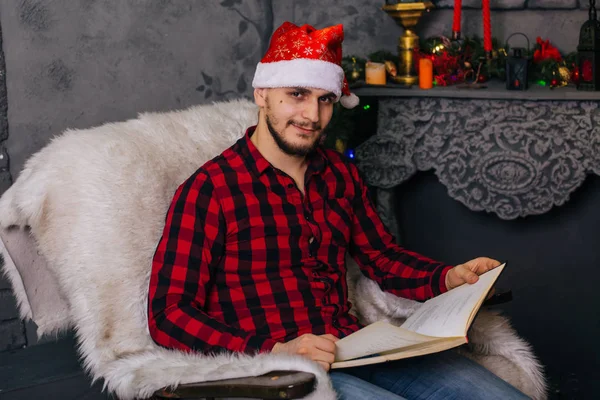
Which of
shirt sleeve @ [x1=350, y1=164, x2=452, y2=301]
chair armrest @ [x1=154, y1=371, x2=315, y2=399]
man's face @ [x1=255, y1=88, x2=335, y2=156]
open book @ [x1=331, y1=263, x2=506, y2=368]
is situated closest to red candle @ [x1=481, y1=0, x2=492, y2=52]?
shirt sleeve @ [x1=350, y1=164, x2=452, y2=301]

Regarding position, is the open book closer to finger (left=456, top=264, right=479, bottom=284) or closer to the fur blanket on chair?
finger (left=456, top=264, right=479, bottom=284)

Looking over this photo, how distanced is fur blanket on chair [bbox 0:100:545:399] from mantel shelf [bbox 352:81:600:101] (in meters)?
1.01

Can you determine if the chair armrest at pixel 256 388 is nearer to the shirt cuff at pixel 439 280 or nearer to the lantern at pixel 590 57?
the shirt cuff at pixel 439 280

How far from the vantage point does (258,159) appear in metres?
1.93

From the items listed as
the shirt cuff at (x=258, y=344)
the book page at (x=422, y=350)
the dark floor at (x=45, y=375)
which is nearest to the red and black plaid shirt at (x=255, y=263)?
the shirt cuff at (x=258, y=344)

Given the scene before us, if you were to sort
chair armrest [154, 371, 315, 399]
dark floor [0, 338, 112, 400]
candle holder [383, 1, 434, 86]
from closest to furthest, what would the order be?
1. chair armrest [154, 371, 315, 399]
2. dark floor [0, 338, 112, 400]
3. candle holder [383, 1, 434, 86]

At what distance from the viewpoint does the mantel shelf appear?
8.62ft

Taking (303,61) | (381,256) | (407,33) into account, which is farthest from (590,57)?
(303,61)

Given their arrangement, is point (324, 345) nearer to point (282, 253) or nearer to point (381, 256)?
point (282, 253)

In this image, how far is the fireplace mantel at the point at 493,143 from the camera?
8.70 feet

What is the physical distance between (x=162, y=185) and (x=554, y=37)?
6.14ft

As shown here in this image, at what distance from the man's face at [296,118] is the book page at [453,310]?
1.60 ft

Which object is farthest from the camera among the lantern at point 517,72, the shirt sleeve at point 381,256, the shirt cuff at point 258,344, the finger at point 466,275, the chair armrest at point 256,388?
the lantern at point 517,72

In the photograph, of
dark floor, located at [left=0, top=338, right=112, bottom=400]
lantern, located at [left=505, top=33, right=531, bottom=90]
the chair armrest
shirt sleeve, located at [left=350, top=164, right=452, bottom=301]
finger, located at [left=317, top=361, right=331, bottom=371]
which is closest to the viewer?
the chair armrest
